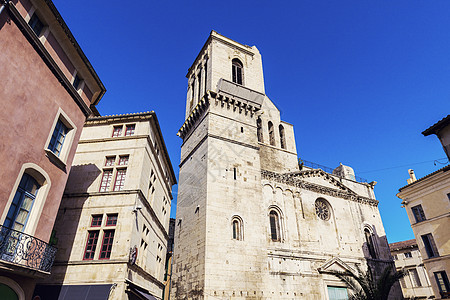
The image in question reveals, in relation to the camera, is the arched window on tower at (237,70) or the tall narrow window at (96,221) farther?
the arched window on tower at (237,70)

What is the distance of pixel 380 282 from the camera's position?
70.0 ft

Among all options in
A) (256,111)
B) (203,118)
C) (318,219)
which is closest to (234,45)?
(256,111)

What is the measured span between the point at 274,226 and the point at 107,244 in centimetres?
1338

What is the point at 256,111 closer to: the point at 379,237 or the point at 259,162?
the point at 259,162

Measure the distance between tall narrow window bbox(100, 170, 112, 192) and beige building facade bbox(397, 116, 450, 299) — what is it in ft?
86.6

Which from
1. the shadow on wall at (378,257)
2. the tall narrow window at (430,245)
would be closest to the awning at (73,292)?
the shadow on wall at (378,257)

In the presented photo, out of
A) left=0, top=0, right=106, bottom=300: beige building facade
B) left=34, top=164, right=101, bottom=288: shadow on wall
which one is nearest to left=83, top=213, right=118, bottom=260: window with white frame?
left=34, top=164, right=101, bottom=288: shadow on wall

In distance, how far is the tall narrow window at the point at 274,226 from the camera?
73.1ft

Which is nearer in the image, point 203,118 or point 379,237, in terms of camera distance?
point 203,118

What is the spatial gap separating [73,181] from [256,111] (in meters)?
17.1

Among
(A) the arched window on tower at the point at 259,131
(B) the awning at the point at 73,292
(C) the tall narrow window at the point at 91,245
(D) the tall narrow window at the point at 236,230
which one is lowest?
(B) the awning at the point at 73,292

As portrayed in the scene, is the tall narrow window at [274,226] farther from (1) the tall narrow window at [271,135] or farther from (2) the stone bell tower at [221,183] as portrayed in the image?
(1) the tall narrow window at [271,135]

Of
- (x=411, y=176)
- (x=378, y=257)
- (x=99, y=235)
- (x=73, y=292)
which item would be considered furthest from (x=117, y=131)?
(x=411, y=176)

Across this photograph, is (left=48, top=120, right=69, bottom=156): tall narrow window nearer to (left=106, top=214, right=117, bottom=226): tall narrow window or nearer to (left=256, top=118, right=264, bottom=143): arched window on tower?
(left=106, top=214, right=117, bottom=226): tall narrow window
